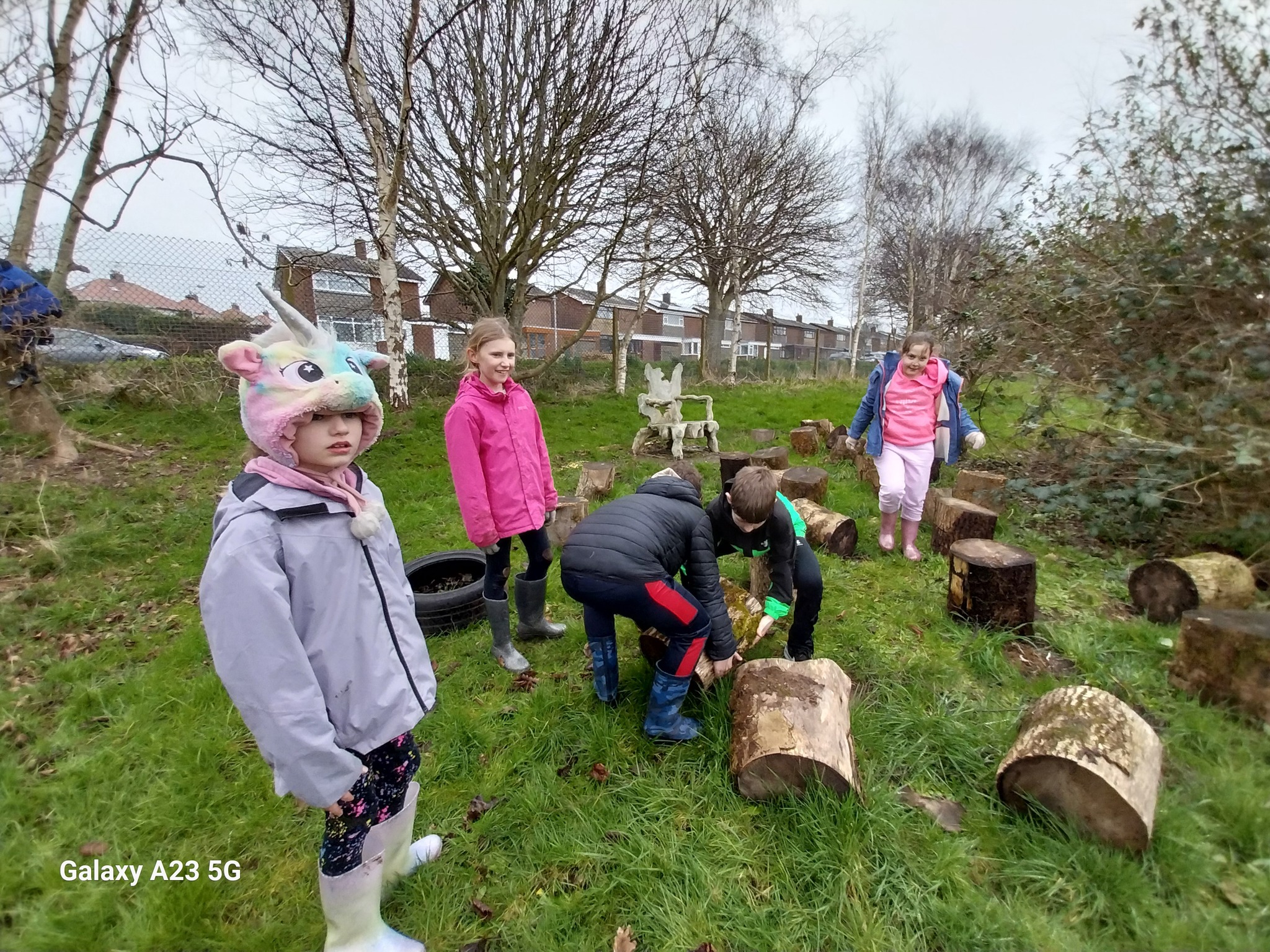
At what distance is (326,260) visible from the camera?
8.75 meters

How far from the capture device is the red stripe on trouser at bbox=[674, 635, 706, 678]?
222 cm

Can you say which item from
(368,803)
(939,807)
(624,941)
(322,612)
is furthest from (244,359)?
(939,807)

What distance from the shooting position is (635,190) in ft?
29.5

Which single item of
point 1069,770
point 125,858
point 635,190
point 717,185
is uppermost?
point 717,185

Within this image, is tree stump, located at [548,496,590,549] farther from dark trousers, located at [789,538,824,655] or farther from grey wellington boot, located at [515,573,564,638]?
dark trousers, located at [789,538,824,655]

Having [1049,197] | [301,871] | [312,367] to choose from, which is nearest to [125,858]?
[301,871]

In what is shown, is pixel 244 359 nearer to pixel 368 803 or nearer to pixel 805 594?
pixel 368 803

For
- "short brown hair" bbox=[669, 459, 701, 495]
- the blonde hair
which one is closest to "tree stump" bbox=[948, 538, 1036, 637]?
"short brown hair" bbox=[669, 459, 701, 495]

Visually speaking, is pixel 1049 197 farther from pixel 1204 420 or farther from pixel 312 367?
pixel 312 367

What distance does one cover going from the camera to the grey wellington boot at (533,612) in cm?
310

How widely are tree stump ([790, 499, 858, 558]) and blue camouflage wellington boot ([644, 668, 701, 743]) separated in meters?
2.20

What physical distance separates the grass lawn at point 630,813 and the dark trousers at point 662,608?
16.0 inches

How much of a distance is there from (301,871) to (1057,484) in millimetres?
5653

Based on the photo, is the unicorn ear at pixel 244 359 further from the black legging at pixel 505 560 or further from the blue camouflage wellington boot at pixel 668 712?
the blue camouflage wellington boot at pixel 668 712
